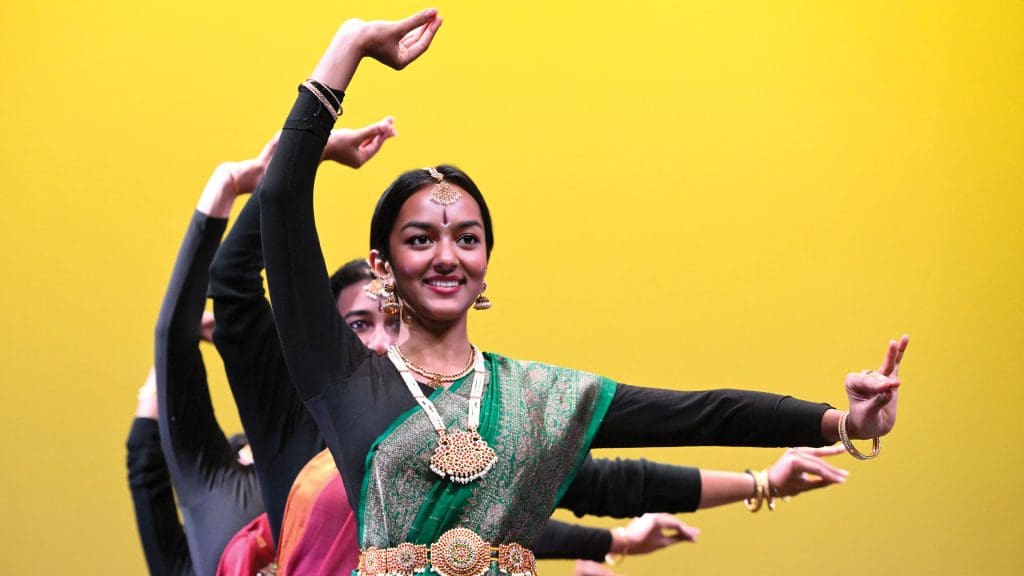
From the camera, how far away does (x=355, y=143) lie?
257 cm

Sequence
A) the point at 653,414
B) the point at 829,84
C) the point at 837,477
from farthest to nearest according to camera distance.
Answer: the point at 829,84
the point at 837,477
the point at 653,414

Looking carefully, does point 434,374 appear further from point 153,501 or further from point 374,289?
point 153,501

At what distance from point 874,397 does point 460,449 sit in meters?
0.57

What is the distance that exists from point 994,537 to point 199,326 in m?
2.21

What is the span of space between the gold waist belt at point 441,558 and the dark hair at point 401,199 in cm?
45

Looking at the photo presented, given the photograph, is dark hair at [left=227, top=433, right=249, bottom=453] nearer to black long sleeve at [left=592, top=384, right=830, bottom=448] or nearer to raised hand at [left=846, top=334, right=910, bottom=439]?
black long sleeve at [left=592, top=384, right=830, bottom=448]

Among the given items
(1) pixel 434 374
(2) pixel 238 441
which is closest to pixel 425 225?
(1) pixel 434 374

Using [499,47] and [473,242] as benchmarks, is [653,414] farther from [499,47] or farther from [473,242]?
[499,47]

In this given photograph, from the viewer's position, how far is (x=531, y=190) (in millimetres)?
3900

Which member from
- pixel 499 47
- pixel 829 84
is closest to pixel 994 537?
pixel 829 84

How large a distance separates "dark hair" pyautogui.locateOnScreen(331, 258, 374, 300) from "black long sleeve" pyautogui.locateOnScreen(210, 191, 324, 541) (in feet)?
1.07

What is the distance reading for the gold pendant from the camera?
1.84 m

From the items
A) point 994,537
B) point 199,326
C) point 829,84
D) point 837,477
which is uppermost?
point 829,84

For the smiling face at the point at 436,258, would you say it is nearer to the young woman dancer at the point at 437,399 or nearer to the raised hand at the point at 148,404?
the young woman dancer at the point at 437,399
